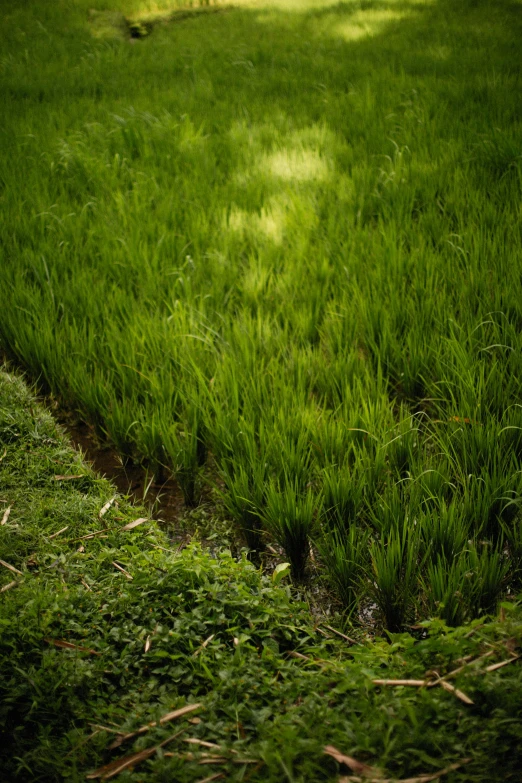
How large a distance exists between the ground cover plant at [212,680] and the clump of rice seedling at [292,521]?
0.49 feet

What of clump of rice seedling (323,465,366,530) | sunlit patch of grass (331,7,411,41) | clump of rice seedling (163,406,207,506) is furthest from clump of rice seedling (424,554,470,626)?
sunlit patch of grass (331,7,411,41)

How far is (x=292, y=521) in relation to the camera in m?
1.46

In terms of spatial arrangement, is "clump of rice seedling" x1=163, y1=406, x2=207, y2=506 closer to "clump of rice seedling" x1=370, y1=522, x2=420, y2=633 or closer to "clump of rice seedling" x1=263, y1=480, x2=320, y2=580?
"clump of rice seedling" x1=263, y1=480, x2=320, y2=580

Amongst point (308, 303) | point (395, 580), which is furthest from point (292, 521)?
point (308, 303)

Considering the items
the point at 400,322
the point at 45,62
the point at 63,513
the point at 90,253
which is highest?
the point at 45,62

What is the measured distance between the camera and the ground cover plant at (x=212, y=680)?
85 centimetres

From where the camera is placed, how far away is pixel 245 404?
1.80 meters

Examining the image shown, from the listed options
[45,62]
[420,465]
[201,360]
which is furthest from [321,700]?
[45,62]

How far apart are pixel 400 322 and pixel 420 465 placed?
29.3 inches

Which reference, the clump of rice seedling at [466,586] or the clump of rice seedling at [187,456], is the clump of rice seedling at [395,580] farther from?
the clump of rice seedling at [187,456]

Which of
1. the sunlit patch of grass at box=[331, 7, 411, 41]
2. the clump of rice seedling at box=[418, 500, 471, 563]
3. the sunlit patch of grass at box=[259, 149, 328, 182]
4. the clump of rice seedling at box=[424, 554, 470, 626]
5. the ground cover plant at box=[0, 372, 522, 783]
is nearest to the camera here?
the ground cover plant at box=[0, 372, 522, 783]

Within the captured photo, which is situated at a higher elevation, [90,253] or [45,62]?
[45,62]

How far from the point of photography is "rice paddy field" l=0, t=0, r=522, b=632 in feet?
4.81

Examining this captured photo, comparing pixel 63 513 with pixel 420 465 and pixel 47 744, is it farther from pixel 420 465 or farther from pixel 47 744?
pixel 420 465
